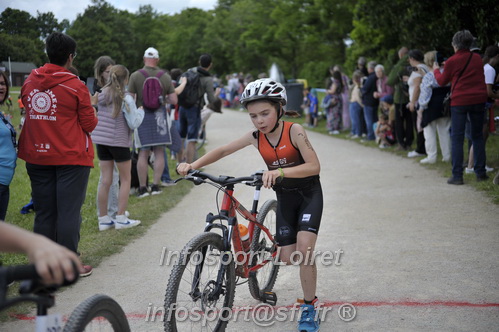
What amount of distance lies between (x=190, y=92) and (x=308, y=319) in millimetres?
7717

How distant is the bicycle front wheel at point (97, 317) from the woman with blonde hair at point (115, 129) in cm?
455

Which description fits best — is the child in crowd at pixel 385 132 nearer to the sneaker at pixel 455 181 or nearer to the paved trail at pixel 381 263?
the paved trail at pixel 381 263

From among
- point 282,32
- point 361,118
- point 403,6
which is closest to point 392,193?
point 361,118

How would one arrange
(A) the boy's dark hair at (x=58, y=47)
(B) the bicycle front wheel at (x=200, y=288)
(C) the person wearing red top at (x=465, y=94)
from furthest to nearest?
(C) the person wearing red top at (x=465, y=94) → (A) the boy's dark hair at (x=58, y=47) → (B) the bicycle front wheel at (x=200, y=288)

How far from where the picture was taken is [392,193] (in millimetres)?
9773

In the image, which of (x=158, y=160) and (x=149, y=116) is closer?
(x=149, y=116)

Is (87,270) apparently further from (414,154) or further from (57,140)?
(414,154)

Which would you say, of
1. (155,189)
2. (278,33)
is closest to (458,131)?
(155,189)

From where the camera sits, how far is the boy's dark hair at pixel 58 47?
543 centimetres

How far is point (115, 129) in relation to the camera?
7.52 meters

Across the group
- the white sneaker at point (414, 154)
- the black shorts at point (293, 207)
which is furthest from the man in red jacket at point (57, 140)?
the white sneaker at point (414, 154)

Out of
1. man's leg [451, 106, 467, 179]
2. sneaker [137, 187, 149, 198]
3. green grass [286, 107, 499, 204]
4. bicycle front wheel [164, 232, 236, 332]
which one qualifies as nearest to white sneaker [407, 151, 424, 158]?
green grass [286, 107, 499, 204]

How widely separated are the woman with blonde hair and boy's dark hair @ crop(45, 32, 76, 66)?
1.88 metres

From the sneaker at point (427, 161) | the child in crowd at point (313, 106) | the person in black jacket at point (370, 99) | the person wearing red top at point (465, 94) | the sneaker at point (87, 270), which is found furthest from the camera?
the child in crowd at point (313, 106)
